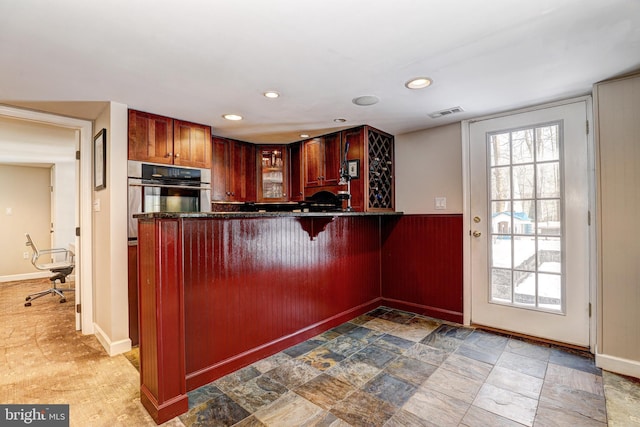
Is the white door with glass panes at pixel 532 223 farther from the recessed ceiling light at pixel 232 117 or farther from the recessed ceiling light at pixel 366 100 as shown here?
the recessed ceiling light at pixel 232 117

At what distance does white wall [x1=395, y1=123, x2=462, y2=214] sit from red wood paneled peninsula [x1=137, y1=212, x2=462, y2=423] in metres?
0.17

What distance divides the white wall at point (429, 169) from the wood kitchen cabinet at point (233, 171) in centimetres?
190

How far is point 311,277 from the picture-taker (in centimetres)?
281

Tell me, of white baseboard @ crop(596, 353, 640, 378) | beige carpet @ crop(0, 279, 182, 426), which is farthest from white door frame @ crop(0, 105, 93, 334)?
white baseboard @ crop(596, 353, 640, 378)

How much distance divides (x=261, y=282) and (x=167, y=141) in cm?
167

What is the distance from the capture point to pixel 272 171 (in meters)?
4.11

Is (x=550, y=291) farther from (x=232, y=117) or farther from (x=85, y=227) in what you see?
(x=85, y=227)

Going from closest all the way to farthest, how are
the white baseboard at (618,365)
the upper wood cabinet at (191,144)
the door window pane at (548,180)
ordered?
the white baseboard at (618,365), the door window pane at (548,180), the upper wood cabinet at (191,144)

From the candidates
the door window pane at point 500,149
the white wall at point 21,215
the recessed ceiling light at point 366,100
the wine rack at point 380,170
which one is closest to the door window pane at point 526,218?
the door window pane at point 500,149

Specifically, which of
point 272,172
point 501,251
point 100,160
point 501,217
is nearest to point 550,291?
point 501,251

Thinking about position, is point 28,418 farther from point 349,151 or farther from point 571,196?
point 571,196

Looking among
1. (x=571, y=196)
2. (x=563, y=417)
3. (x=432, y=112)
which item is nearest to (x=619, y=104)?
(x=571, y=196)

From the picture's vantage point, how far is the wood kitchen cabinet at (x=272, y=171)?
410 cm

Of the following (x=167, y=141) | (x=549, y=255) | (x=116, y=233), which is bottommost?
(x=549, y=255)
